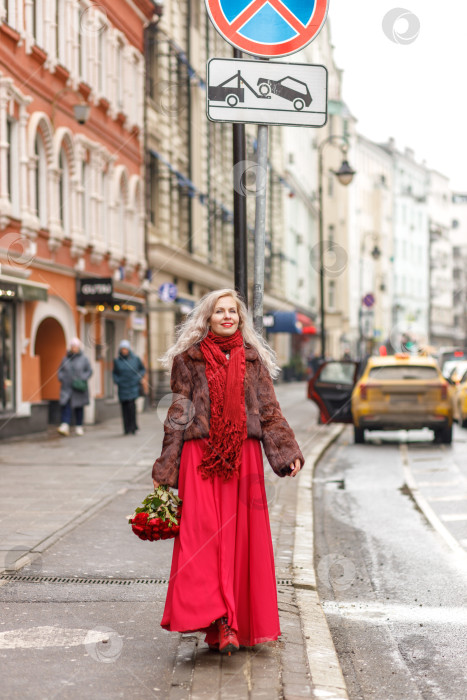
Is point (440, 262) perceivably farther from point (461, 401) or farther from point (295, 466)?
point (295, 466)

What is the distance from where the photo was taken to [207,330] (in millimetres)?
5223

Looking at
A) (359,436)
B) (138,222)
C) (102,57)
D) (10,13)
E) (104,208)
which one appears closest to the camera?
(10,13)

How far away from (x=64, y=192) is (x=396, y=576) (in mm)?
17224

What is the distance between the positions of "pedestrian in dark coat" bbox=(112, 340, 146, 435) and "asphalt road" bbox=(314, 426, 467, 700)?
6313 mm

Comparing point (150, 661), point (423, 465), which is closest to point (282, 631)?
point (150, 661)

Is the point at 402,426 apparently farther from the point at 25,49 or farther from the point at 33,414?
the point at 25,49

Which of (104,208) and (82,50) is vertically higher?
(82,50)

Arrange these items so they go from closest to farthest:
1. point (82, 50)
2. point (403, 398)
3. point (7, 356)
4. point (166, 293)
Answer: point (403, 398), point (7, 356), point (82, 50), point (166, 293)

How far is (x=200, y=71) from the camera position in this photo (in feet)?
126

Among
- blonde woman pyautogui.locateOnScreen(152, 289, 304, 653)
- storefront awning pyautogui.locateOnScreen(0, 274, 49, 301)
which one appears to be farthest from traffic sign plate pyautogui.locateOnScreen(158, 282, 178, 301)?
blonde woman pyautogui.locateOnScreen(152, 289, 304, 653)

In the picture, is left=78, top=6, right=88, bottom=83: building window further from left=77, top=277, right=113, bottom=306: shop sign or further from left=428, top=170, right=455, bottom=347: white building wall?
left=428, top=170, right=455, bottom=347: white building wall

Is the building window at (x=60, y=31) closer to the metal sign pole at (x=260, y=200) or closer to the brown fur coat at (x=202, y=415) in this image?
the metal sign pole at (x=260, y=200)

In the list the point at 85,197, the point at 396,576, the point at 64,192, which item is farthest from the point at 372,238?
the point at 396,576

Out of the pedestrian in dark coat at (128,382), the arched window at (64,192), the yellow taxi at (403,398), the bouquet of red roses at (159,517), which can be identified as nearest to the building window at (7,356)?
the pedestrian in dark coat at (128,382)
